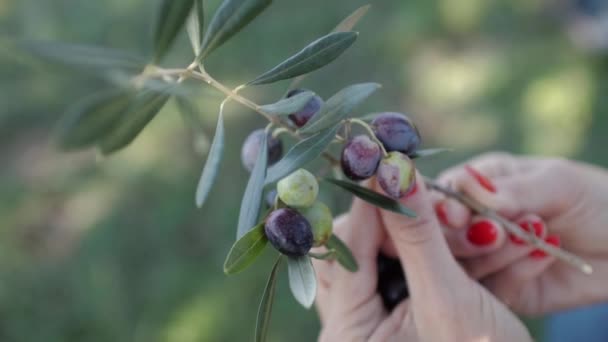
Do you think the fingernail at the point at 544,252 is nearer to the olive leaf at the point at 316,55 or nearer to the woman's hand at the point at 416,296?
the woman's hand at the point at 416,296

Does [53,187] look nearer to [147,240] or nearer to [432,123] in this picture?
[147,240]

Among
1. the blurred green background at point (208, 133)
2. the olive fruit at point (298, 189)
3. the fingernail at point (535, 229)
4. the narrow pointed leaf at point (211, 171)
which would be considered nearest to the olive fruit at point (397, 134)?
the olive fruit at point (298, 189)

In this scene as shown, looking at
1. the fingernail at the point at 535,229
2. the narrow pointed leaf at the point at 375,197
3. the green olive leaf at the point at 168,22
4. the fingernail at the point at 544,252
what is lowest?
the fingernail at the point at 544,252

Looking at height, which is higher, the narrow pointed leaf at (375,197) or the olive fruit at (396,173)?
the olive fruit at (396,173)

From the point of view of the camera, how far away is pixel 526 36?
2979 millimetres

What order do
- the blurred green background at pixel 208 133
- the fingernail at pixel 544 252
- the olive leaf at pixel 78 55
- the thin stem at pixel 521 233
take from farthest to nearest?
the blurred green background at pixel 208 133, the fingernail at pixel 544 252, the thin stem at pixel 521 233, the olive leaf at pixel 78 55

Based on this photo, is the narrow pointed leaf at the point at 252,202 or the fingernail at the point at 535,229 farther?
the fingernail at the point at 535,229

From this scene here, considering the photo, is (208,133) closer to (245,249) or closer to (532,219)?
(532,219)

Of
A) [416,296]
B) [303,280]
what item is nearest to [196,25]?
[303,280]

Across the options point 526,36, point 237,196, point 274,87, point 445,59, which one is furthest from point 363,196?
point 526,36

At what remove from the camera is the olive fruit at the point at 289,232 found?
2.64ft

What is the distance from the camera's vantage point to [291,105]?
81 centimetres

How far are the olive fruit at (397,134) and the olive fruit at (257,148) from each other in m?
0.17

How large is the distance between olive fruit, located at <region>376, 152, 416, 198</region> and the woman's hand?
0.15m
